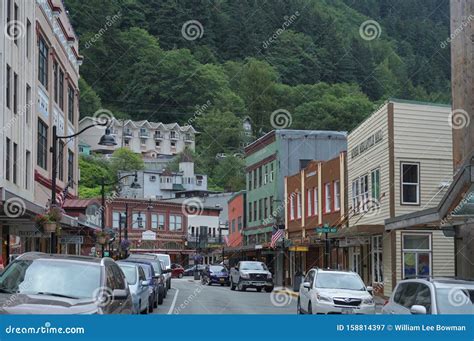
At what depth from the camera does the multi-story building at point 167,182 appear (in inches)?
4742

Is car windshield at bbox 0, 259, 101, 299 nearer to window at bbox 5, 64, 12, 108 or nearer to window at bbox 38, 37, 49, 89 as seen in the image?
window at bbox 5, 64, 12, 108

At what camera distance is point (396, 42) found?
5108 inches

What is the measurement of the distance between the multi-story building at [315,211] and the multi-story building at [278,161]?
273cm

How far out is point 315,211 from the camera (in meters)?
48.2

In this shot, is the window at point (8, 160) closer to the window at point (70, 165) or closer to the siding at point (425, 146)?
the siding at point (425, 146)

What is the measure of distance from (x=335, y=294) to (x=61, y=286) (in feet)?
34.2

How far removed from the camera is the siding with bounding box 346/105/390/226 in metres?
35.6

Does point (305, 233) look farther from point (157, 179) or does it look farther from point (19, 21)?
point (157, 179)

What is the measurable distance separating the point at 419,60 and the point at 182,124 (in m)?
48.6

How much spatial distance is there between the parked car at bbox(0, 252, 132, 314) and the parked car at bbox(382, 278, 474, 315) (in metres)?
4.69

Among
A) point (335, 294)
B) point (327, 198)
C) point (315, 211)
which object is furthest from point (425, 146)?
point (335, 294)

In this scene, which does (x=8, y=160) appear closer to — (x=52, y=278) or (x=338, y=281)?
(x=338, y=281)

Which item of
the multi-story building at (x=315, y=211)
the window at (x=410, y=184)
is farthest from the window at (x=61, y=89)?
the window at (x=410, y=184)

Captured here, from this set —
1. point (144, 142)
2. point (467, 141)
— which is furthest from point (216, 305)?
point (144, 142)
